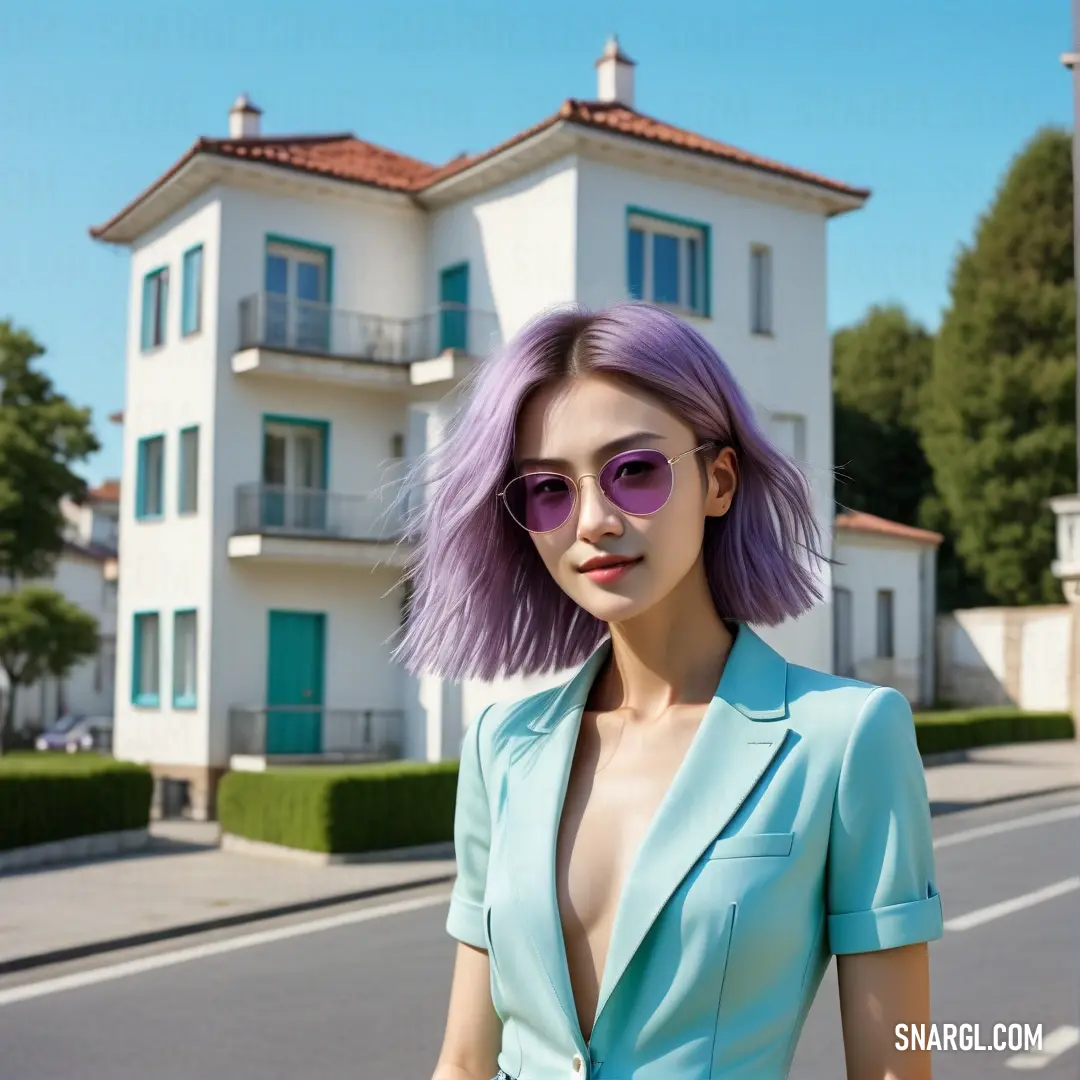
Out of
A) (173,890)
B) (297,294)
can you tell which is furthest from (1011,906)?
(297,294)

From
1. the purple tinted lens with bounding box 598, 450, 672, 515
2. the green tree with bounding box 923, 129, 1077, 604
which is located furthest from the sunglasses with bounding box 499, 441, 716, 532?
the green tree with bounding box 923, 129, 1077, 604

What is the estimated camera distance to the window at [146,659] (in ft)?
94.8

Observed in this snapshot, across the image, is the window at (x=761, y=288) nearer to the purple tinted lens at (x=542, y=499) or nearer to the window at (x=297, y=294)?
the window at (x=297, y=294)

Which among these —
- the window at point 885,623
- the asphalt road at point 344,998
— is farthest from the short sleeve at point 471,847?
the window at point 885,623

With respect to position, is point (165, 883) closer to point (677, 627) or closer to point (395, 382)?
point (395, 382)

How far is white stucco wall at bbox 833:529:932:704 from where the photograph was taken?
122 feet

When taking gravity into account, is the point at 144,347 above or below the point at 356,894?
above

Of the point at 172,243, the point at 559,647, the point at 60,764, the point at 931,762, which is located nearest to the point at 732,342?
the point at 931,762

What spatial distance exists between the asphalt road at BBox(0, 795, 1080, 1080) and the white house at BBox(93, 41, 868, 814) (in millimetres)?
12113

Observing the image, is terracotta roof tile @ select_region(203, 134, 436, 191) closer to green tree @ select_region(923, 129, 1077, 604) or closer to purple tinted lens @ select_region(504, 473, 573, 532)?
green tree @ select_region(923, 129, 1077, 604)

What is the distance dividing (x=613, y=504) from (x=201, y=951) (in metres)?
11.7

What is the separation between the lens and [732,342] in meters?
26.0

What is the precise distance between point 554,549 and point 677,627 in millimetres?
208

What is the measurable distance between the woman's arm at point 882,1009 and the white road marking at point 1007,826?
52.2 ft
